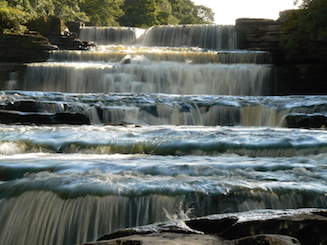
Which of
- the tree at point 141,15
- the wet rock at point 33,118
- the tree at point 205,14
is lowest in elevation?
the wet rock at point 33,118

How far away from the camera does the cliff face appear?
2061 centimetres

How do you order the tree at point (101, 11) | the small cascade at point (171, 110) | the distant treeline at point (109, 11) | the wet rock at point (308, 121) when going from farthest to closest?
the tree at point (101, 11) < the distant treeline at point (109, 11) < the small cascade at point (171, 110) < the wet rock at point (308, 121)

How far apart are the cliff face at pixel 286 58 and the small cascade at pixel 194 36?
0.97 m

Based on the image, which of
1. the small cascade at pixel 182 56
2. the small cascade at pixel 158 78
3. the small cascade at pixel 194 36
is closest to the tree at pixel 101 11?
the small cascade at pixel 194 36

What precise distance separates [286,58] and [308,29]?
6.03ft

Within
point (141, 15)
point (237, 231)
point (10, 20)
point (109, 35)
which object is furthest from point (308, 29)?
point (141, 15)

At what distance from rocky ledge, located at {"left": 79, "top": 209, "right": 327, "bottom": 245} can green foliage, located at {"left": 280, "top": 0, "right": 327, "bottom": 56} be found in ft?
68.8

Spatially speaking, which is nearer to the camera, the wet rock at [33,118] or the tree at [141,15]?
the wet rock at [33,118]

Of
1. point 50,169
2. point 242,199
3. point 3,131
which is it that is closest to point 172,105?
point 3,131

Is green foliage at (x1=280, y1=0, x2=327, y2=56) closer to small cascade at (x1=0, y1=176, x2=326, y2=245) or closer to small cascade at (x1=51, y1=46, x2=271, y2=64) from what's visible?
small cascade at (x1=51, y1=46, x2=271, y2=64)

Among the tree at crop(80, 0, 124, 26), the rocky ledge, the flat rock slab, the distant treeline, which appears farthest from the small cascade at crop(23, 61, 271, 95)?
the tree at crop(80, 0, 124, 26)

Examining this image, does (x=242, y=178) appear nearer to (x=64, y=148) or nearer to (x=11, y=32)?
(x=64, y=148)

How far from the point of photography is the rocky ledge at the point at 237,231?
2.65 m

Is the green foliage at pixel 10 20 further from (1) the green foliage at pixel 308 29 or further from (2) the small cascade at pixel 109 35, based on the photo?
(1) the green foliage at pixel 308 29
